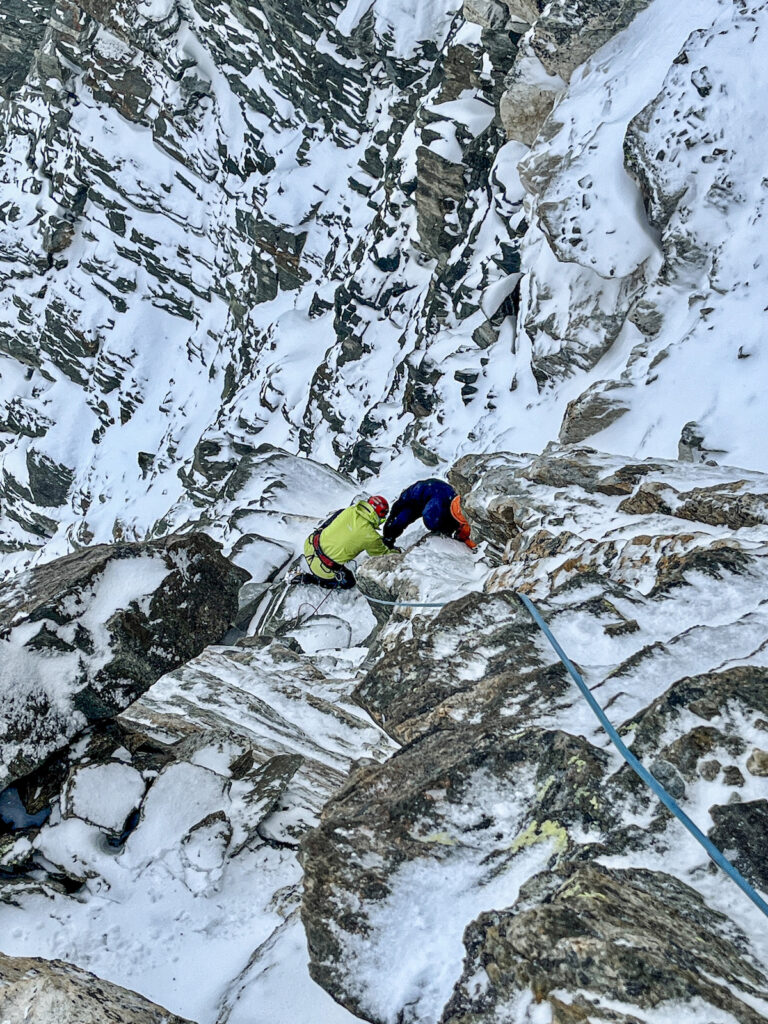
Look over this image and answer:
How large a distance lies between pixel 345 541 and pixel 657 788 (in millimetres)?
6545

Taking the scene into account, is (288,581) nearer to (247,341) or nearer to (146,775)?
(146,775)

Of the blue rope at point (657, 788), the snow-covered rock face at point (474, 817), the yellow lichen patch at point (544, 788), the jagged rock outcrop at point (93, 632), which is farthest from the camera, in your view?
the jagged rock outcrop at point (93, 632)

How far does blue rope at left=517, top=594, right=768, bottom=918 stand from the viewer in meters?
2.28

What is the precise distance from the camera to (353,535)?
895 cm

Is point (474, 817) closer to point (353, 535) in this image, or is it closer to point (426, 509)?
point (426, 509)

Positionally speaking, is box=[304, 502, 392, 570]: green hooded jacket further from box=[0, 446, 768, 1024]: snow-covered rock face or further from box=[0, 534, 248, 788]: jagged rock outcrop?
box=[0, 534, 248, 788]: jagged rock outcrop

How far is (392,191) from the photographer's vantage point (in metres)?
A: 23.7

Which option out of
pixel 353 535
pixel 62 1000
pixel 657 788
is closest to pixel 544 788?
pixel 657 788

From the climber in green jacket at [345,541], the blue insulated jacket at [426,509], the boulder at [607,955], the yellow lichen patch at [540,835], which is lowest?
the climber in green jacket at [345,541]

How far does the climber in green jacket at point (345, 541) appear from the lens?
8.84 metres

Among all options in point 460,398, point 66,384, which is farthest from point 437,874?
point 66,384

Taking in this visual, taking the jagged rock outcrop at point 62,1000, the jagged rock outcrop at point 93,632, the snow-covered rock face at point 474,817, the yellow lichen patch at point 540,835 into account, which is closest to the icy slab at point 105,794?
the snow-covered rock face at point 474,817

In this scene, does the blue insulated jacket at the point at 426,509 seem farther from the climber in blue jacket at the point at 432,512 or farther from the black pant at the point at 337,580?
the black pant at the point at 337,580

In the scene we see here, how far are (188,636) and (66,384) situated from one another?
44.9m
